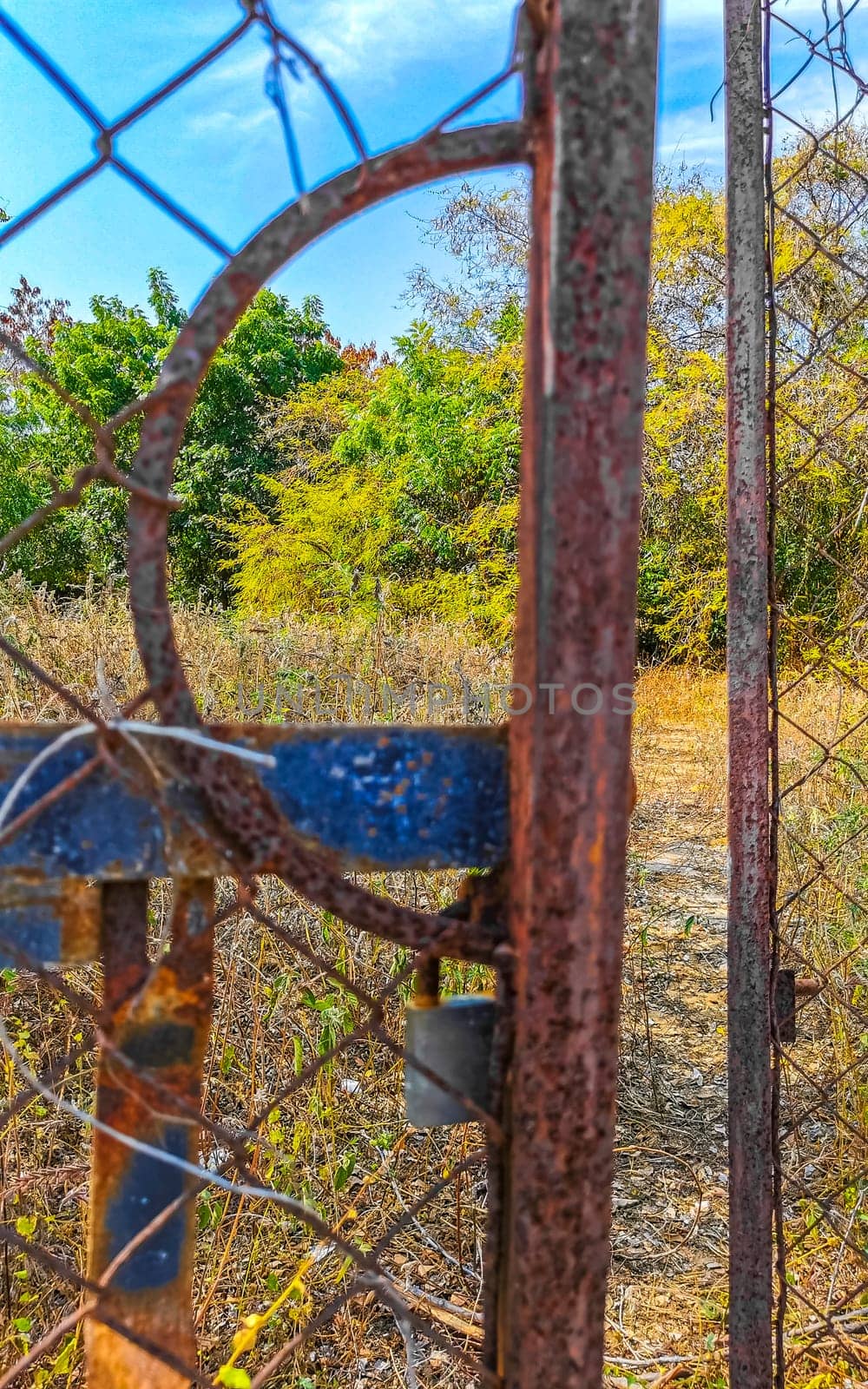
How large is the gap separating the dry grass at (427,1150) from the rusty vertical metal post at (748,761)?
0.88 feet

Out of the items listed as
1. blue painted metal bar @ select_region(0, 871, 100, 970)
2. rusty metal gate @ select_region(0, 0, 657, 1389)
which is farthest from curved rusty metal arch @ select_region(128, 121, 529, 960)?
blue painted metal bar @ select_region(0, 871, 100, 970)

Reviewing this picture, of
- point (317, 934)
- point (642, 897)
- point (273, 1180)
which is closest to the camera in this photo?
point (273, 1180)

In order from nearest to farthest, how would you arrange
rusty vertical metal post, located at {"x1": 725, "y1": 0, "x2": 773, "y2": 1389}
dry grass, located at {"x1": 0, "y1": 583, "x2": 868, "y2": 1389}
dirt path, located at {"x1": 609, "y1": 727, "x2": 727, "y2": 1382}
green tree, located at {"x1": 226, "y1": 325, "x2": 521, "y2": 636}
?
rusty vertical metal post, located at {"x1": 725, "y1": 0, "x2": 773, "y2": 1389} < dry grass, located at {"x1": 0, "y1": 583, "x2": 868, "y2": 1389} < dirt path, located at {"x1": 609, "y1": 727, "x2": 727, "y2": 1382} < green tree, located at {"x1": 226, "y1": 325, "x2": 521, "y2": 636}

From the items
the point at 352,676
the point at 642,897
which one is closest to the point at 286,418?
the point at 352,676

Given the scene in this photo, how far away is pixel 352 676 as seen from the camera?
3.97 m

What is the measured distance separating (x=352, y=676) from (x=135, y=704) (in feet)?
11.2

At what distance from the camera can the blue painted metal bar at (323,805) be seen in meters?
0.56

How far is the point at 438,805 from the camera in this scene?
60 cm

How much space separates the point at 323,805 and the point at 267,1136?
1654 mm

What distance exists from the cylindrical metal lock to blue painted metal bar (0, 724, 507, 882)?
0.35 ft

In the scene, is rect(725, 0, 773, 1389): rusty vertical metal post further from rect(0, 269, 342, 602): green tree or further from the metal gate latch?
rect(0, 269, 342, 602): green tree

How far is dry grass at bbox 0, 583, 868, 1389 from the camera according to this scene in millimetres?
1601

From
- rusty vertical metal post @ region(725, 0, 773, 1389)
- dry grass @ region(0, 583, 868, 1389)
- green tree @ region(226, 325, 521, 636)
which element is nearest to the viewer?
rusty vertical metal post @ region(725, 0, 773, 1389)

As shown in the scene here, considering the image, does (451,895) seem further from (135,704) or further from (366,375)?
(366,375)
